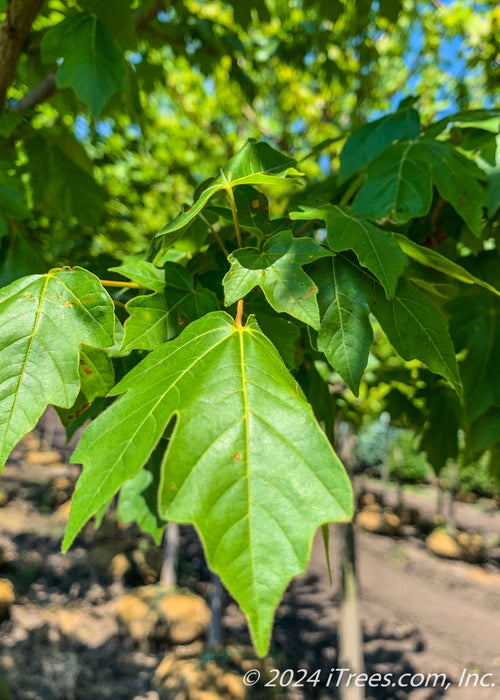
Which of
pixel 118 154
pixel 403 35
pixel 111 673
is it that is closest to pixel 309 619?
pixel 111 673

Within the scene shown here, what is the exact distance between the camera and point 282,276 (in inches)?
32.0

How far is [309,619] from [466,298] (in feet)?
20.6

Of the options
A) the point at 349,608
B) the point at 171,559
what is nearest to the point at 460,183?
the point at 349,608

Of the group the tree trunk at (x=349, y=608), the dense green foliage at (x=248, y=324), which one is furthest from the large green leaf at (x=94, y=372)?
the tree trunk at (x=349, y=608)

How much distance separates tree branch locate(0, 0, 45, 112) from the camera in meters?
1.46

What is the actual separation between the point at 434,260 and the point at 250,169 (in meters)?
0.36

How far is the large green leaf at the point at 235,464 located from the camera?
21.1 inches

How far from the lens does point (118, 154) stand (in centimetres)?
487

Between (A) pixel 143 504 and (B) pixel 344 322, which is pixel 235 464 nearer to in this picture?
(B) pixel 344 322

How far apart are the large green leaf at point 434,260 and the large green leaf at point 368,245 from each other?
0.05 m

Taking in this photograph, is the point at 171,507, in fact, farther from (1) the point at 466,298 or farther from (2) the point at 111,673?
(2) the point at 111,673

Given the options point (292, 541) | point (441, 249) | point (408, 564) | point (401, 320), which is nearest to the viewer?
point (292, 541)

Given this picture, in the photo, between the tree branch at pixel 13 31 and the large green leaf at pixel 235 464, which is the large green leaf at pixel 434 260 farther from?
the tree branch at pixel 13 31

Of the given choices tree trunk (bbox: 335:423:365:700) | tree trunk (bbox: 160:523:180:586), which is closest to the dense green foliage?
tree trunk (bbox: 335:423:365:700)
